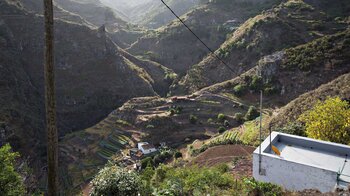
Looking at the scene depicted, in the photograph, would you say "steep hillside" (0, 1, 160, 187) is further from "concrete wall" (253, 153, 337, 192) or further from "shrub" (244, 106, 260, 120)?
"concrete wall" (253, 153, 337, 192)

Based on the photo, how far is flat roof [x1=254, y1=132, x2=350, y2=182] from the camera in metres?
13.5

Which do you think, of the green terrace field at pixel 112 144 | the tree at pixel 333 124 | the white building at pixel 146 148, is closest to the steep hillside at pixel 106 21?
the green terrace field at pixel 112 144

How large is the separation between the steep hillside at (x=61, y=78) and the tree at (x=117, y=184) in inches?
1448

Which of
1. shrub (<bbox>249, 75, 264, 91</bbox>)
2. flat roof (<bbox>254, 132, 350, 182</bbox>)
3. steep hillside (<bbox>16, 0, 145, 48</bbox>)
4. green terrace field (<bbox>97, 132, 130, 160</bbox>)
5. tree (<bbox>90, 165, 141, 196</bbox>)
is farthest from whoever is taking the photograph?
steep hillside (<bbox>16, 0, 145, 48</bbox>)

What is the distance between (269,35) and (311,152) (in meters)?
52.7

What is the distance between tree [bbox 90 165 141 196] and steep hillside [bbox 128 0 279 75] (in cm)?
7230

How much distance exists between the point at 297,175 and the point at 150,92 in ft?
192

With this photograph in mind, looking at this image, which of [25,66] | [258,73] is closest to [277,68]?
[258,73]

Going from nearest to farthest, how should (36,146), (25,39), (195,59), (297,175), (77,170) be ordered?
(297,175) → (77,170) → (36,146) → (25,39) → (195,59)

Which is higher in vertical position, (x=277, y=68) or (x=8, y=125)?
(x=277, y=68)

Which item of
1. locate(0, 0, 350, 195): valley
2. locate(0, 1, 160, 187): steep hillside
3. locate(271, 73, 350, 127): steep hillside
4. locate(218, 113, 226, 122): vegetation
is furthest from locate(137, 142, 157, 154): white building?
locate(271, 73, 350, 127): steep hillside

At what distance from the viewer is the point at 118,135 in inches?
1938

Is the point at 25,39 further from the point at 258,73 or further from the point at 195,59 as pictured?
the point at 258,73

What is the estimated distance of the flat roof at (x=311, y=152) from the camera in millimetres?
13461
